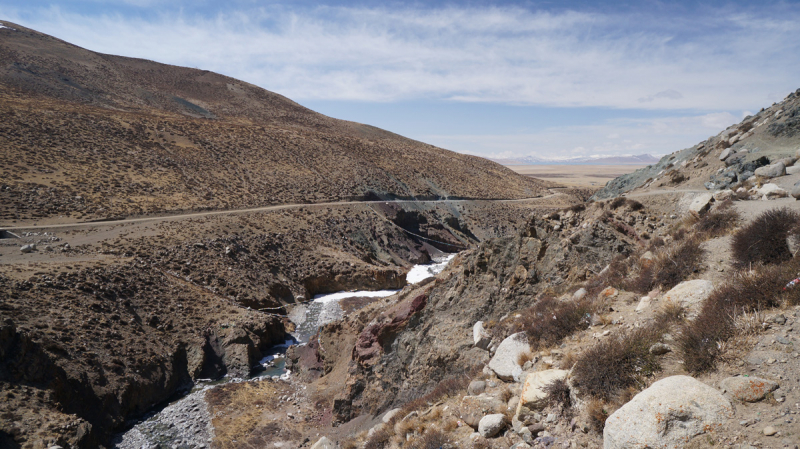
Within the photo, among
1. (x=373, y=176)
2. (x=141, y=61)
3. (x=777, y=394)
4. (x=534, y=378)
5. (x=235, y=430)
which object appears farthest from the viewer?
(x=141, y=61)

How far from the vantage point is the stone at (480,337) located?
944cm

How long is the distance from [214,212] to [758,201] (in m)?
38.6

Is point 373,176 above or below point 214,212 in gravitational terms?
above

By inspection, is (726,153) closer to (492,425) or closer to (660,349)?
(660,349)

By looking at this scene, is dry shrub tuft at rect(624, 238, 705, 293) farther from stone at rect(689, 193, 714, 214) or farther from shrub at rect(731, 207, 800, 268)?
stone at rect(689, 193, 714, 214)

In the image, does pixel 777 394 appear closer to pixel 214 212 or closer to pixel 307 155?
pixel 214 212

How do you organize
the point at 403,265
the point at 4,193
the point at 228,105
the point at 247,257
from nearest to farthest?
1. the point at 4,193
2. the point at 247,257
3. the point at 403,265
4. the point at 228,105

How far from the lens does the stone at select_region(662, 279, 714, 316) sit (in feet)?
18.9

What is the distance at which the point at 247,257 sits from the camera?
103 feet

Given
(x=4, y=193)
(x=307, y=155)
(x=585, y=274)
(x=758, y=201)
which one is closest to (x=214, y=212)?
(x=4, y=193)

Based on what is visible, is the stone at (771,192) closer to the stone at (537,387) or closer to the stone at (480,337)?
the stone at (480,337)

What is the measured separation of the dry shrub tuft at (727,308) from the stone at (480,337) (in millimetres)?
4746

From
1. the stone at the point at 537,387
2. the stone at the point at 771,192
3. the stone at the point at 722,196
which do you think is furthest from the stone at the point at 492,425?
the stone at the point at 771,192

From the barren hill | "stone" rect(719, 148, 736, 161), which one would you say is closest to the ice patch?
the barren hill
